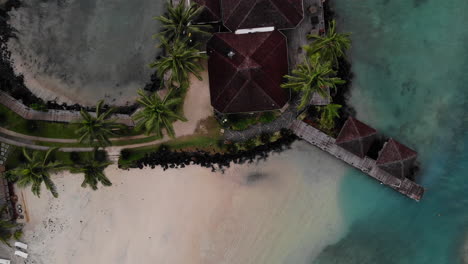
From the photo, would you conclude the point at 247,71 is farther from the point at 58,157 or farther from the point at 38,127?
the point at 38,127

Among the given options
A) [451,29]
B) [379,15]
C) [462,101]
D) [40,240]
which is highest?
[451,29]

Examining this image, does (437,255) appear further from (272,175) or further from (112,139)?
(112,139)

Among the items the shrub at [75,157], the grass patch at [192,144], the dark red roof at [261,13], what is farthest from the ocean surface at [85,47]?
the dark red roof at [261,13]

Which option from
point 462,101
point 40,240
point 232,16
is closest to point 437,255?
point 462,101

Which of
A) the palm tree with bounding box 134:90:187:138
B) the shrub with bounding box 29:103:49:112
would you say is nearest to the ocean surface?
the shrub with bounding box 29:103:49:112

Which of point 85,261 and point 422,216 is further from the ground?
point 422,216

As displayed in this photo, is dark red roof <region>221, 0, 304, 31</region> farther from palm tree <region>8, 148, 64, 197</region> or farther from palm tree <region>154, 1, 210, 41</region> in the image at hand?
palm tree <region>8, 148, 64, 197</region>

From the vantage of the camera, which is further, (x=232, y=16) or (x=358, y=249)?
(x=358, y=249)
